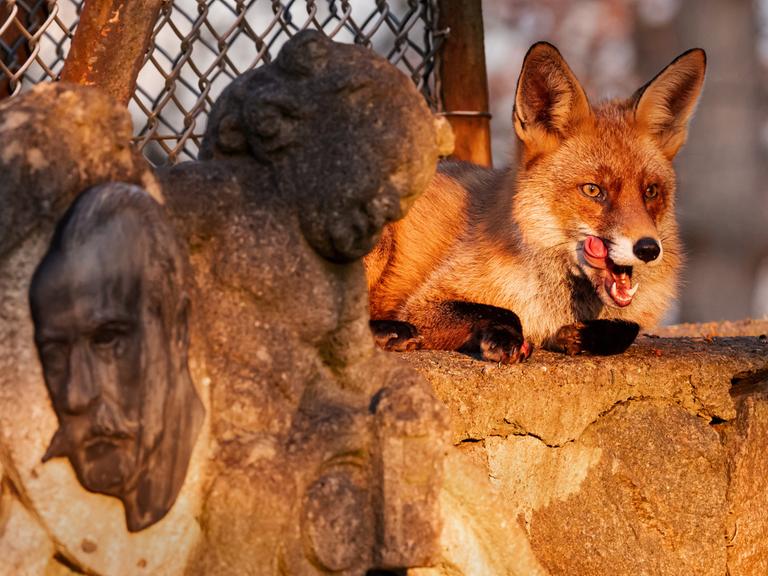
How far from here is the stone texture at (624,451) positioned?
8.60 feet

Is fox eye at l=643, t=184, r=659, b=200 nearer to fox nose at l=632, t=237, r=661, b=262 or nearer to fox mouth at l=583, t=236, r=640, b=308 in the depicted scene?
fox mouth at l=583, t=236, r=640, b=308

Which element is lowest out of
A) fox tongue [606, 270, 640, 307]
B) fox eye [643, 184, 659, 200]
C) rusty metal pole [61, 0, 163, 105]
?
fox tongue [606, 270, 640, 307]

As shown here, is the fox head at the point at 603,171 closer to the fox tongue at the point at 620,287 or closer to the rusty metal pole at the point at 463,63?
the fox tongue at the point at 620,287

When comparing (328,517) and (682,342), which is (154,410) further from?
(682,342)

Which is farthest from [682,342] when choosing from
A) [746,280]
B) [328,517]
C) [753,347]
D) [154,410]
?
[746,280]

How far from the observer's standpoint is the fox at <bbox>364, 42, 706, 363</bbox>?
3.41 meters

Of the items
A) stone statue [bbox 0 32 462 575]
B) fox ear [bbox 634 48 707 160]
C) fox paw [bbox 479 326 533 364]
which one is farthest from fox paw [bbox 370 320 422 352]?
stone statue [bbox 0 32 462 575]

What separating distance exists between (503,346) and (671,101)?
4.37ft

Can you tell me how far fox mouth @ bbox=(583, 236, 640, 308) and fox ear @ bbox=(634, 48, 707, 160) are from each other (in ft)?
1.93

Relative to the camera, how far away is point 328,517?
1558mm

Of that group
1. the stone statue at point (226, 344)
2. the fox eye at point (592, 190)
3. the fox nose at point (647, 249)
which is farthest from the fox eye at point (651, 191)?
the stone statue at point (226, 344)

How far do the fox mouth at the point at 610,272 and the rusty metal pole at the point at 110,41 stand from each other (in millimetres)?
1643

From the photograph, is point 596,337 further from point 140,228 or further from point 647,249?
point 140,228

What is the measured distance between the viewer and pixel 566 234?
11.6 ft
